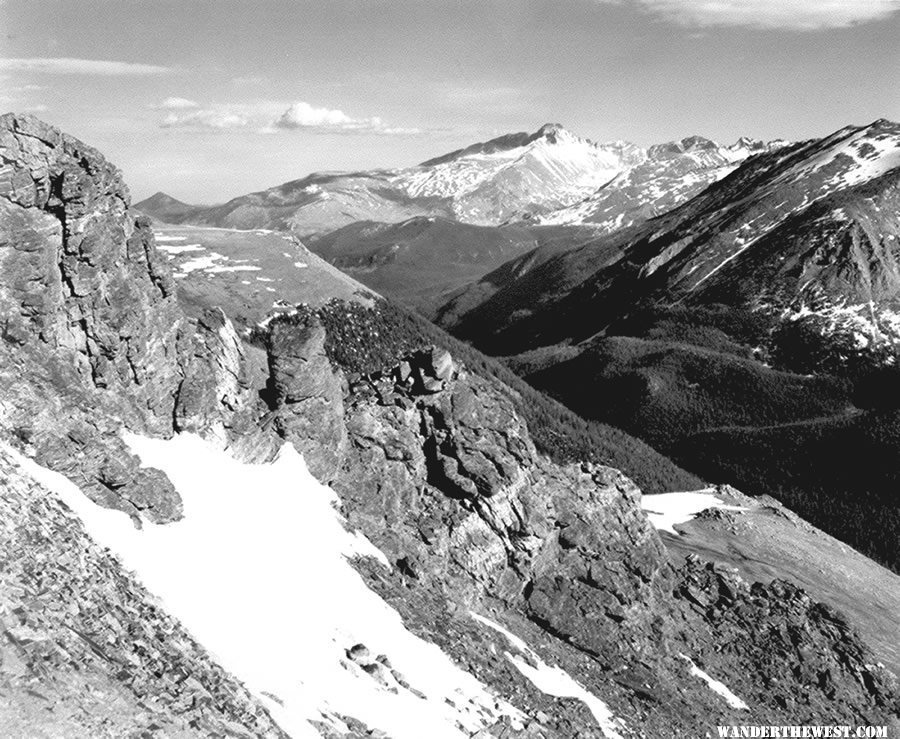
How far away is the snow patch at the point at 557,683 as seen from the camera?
59.9m

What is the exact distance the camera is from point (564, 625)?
7388 cm

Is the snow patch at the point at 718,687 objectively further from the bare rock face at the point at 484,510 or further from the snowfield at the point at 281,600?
the snowfield at the point at 281,600

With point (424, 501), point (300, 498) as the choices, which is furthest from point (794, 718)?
point (300, 498)

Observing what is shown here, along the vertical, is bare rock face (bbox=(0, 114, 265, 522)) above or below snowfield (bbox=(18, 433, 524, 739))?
above

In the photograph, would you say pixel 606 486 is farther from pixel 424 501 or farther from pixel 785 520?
pixel 785 520

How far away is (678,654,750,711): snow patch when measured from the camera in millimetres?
73950

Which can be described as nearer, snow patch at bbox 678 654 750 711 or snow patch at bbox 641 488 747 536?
snow patch at bbox 678 654 750 711

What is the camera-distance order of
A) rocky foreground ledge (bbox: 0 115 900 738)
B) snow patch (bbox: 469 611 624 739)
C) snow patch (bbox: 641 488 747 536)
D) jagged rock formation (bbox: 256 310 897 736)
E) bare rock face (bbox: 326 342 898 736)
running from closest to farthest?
1. rocky foreground ledge (bbox: 0 115 900 738)
2. snow patch (bbox: 469 611 624 739)
3. bare rock face (bbox: 326 342 898 736)
4. jagged rock formation (bbox: 256 310 897 736)
5. snow patch (bbox: 641 488 747 536)

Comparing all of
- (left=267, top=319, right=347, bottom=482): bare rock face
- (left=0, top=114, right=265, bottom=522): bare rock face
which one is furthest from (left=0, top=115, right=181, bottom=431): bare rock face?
(left=267, top=319, right=347, bottom=482): bare rock face

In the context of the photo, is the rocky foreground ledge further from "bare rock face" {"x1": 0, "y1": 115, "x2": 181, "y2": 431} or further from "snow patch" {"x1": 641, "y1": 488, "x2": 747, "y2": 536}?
"snow patch" {"x1": 641, "y1": 488, "x2": 747, "y2": 536}

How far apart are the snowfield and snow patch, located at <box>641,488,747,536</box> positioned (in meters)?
94.0

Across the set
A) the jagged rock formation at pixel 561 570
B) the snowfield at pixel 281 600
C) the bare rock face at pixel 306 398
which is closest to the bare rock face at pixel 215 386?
the snowfield at pixel 281 600

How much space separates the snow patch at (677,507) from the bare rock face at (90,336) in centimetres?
10033

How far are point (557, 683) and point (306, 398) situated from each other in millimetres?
31118
